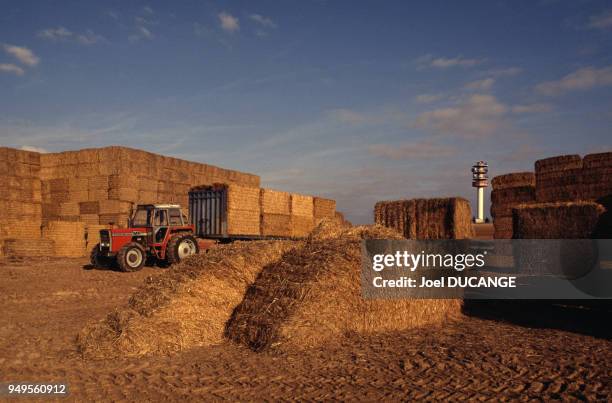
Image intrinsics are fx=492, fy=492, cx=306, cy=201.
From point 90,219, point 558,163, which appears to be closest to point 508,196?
point 558,163

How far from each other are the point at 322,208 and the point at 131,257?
14.2 m

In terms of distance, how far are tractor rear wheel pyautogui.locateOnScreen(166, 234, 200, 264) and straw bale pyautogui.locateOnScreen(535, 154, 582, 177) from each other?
38.4ft

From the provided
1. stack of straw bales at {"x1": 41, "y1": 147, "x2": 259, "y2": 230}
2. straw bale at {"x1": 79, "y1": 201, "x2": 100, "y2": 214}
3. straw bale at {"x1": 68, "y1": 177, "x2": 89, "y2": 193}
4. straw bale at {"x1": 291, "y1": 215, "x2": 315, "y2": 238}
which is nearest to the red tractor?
stack of straw bales at {"x1": 41, "y1": 147, "x2": 259, "y2": 230}

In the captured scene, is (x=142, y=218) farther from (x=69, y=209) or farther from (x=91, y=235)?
(x=69, y=209)

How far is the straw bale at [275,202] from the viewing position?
75.2ft

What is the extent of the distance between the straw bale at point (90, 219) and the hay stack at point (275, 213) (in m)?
8.23

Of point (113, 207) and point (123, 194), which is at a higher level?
point (123, 194)

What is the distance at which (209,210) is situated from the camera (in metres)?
20.8

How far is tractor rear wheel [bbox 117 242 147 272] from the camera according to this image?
15.7 metres

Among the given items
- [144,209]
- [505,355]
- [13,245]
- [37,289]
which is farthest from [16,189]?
[505,355]

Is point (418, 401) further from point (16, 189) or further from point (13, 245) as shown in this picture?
point (16, 189)

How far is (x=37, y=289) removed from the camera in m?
12.5

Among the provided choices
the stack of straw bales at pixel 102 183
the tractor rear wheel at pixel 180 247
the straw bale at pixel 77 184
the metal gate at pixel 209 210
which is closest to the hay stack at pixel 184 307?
the tractor rear wheel at pixel 180 247

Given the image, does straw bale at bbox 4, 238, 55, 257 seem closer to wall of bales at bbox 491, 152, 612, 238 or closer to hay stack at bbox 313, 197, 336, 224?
hay stack at bbox 313, 197, 336, 224
